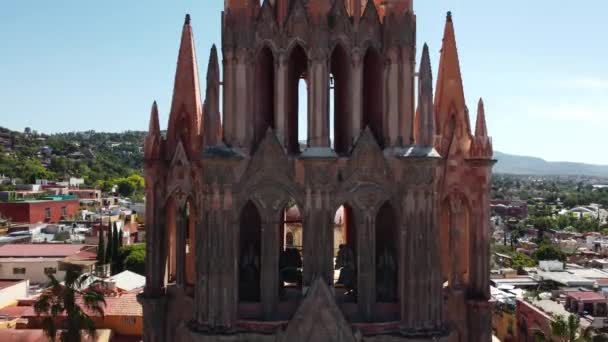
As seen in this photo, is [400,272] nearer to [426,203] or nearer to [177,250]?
[426,203]

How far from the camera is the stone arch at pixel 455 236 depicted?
1597cm

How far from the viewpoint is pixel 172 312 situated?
16.2 metres

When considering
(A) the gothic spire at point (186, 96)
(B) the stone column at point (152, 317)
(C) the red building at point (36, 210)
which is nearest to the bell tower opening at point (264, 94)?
(A) the gothic spire at point (186, 96)

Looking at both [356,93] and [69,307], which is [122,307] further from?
[356,93]

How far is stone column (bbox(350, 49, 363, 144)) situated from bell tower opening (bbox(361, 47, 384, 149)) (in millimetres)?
527

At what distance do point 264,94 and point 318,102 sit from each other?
2426mm

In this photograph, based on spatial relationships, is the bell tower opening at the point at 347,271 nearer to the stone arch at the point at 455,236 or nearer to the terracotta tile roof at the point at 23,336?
the stone arch at the point at 455,236

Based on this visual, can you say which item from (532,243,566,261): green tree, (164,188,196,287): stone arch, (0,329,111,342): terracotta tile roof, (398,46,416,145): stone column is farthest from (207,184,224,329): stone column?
(532,243,566,261): green tree

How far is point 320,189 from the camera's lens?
1420cm

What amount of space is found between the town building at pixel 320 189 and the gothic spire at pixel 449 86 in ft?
2.71

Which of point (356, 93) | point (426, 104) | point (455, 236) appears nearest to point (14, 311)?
point (455, 236)

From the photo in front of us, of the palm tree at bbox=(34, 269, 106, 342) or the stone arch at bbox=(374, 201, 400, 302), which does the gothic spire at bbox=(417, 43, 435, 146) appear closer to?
the stone arch at bbox=(374, 201, 400, 302)

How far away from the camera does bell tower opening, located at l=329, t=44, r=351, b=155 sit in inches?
610

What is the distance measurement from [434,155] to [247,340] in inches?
241
